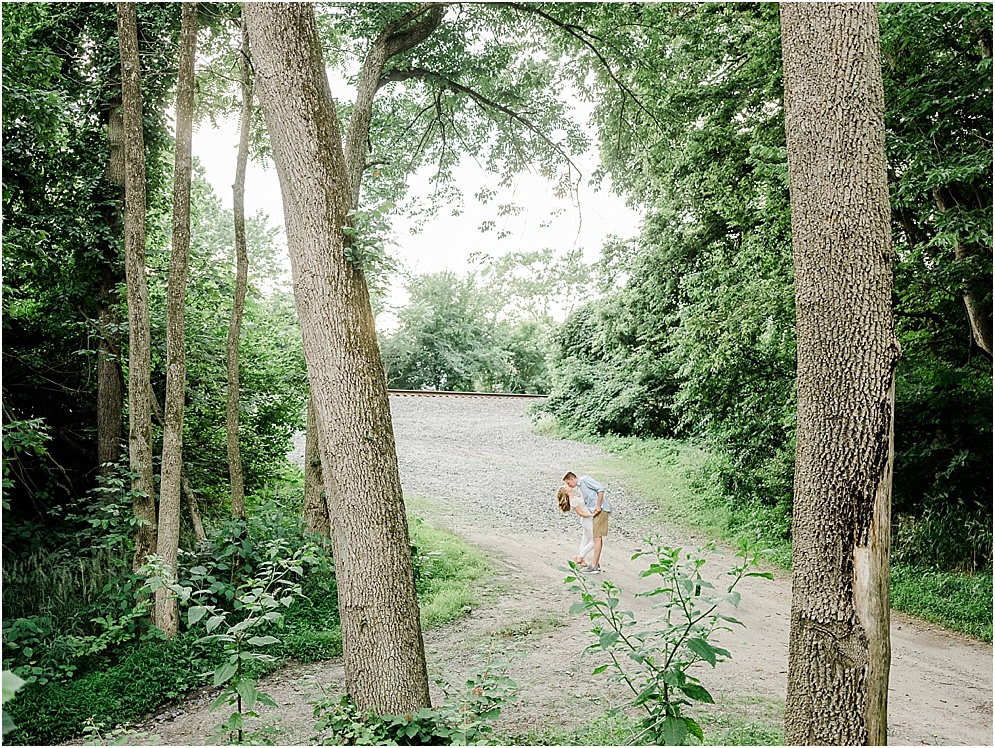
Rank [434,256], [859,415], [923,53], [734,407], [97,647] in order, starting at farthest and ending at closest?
[434,256], [734,407], [923,53], [97,647], [859,415]

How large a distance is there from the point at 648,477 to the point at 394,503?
40.3 feet

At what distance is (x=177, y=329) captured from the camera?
6441 millimetres

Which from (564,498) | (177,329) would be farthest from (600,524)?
(177,329)

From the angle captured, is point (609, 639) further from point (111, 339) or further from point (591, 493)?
point (111, 339)

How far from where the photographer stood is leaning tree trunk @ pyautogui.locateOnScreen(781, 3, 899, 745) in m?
3.37

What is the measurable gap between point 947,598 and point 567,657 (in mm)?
4613

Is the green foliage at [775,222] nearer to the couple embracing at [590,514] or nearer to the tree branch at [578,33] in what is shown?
the tree branch at [578,33]

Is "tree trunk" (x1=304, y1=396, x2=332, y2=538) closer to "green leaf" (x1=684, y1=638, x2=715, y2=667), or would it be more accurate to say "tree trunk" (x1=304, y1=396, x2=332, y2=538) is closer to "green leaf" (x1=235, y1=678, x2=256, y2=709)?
"green leaf" (x1=235, y1=678, x2=256, y2=709)

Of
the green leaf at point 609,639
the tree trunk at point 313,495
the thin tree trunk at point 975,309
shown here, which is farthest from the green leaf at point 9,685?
the thin tree trunk at point 975,309

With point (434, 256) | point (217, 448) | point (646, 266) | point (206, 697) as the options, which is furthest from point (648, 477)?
point (434, 256)

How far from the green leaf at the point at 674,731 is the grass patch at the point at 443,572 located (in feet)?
14.8

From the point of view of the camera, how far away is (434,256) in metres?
34.1

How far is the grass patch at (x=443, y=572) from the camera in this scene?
7.84 m

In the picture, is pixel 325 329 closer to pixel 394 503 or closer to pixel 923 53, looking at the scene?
pixel 394 503
